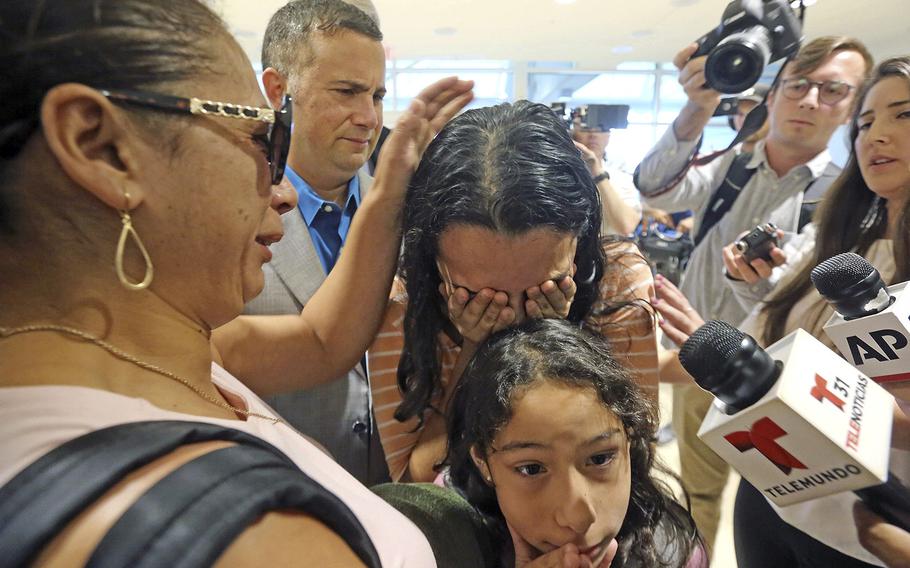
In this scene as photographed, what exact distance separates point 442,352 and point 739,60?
1227mm

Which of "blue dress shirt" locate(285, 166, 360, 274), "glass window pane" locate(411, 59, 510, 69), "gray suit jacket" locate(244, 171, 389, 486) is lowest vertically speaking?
"glass window pane" locate(411, 59, 510, 69)

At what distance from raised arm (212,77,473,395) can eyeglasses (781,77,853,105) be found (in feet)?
5.16

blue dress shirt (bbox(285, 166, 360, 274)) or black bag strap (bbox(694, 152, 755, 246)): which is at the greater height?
blue dress shirt (bbox(285, 166, 360, 274))

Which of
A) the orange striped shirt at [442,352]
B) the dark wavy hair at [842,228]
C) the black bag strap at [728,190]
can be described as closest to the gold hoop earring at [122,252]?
the orange striped shirt at [442,352]

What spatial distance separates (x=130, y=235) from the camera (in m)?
0.54

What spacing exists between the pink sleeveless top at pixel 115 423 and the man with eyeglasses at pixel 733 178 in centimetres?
174

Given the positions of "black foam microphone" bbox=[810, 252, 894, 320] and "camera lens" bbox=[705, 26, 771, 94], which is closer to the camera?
"black foam microphone" bbox=[810, 252, 894, 320]

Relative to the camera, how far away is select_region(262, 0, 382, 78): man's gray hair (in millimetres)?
1470

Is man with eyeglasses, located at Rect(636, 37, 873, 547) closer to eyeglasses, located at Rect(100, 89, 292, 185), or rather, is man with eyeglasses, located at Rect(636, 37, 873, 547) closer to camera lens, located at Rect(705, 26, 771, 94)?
camera lens, located at Rect(705, 26, 771, 94)

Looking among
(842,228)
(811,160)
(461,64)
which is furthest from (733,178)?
(461,64)

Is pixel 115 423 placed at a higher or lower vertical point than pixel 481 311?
higher

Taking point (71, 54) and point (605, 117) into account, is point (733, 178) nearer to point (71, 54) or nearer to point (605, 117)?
point (605, 117)

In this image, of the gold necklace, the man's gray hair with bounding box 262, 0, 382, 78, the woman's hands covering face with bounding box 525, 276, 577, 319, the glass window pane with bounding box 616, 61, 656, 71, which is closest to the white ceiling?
the glass window pane with bounding box 616, 61, 656, 71

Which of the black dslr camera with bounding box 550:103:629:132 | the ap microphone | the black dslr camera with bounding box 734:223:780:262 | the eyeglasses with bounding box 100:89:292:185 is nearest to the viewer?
the eyeglasses with bounding box 100:89:292:185
